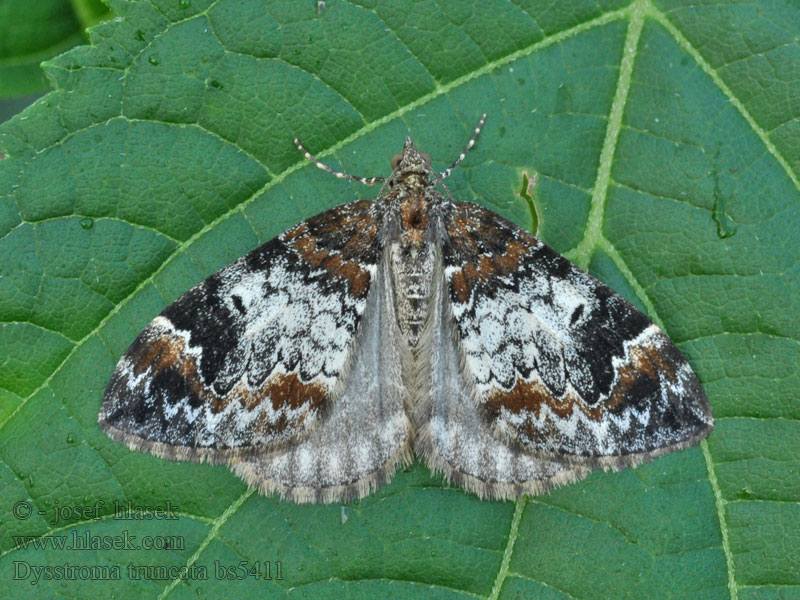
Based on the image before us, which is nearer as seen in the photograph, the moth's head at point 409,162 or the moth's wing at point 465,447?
the moth's wing at point 465,447

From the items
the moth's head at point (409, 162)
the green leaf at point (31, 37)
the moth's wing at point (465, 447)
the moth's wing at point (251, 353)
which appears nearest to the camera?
the moth's wing at point (251, 353)

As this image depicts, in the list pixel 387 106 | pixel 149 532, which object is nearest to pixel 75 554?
pixel 149 532

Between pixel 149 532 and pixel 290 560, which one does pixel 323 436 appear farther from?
pixel 149 532

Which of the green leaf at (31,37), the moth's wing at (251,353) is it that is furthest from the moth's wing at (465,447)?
the green leaf at (31,37)

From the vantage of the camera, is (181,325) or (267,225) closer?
(181,325)

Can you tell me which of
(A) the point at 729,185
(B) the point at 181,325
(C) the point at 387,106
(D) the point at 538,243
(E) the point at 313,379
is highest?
(C) the point at 387,106

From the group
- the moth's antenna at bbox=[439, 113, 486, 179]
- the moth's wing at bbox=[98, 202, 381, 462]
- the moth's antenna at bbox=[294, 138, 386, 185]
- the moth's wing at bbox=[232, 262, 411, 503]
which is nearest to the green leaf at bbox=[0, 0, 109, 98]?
the moth's antenna at bbox=[294, 138, 386, 185]

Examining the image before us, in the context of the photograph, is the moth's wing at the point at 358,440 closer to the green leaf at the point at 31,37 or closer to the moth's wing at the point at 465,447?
the moth's wing at the point at 465,447

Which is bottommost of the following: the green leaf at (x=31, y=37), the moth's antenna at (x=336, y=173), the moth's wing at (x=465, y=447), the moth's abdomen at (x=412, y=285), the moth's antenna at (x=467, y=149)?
the moth's wing at (x=465, y=447)
